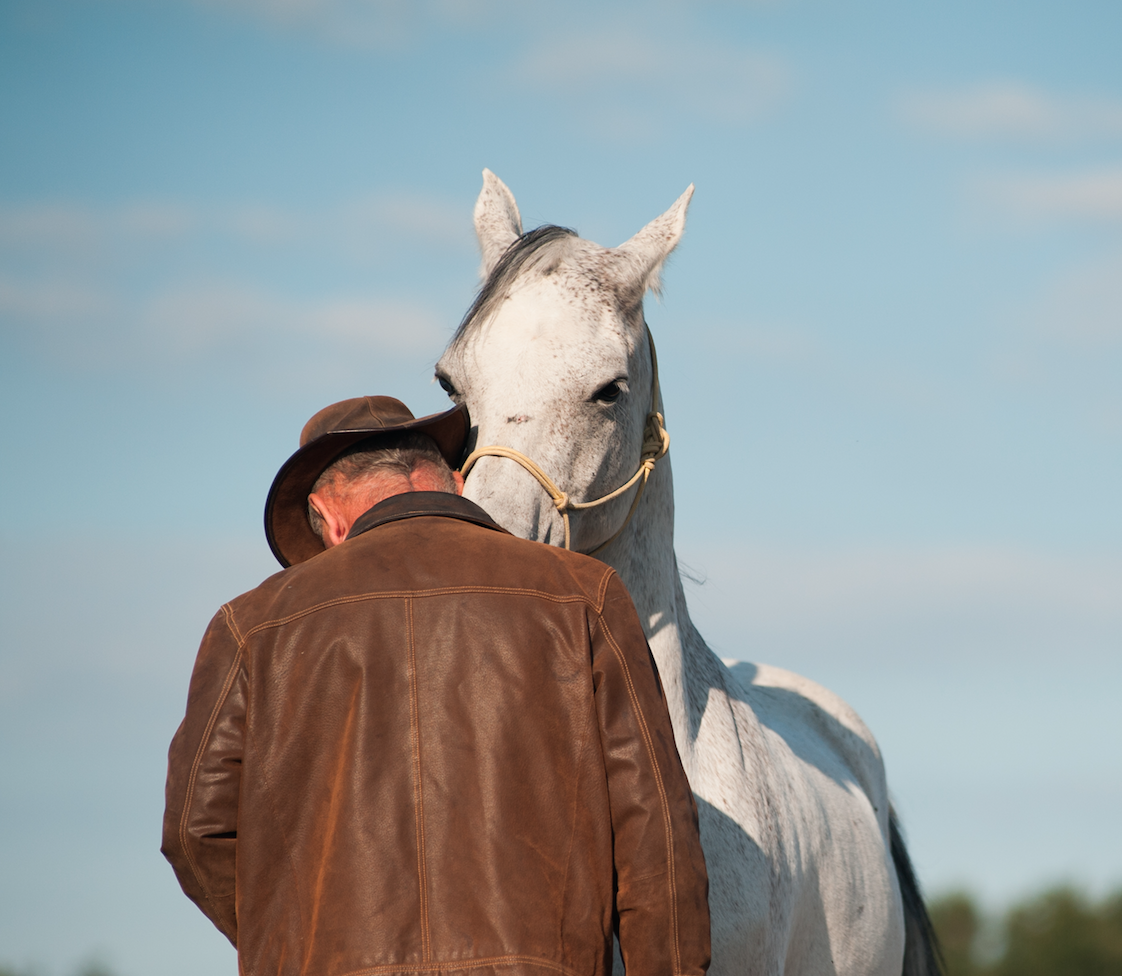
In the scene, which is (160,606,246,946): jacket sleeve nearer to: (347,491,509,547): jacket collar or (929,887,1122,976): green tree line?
(347,491,509,547): jacket collar

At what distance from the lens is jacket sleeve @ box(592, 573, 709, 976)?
2.60m

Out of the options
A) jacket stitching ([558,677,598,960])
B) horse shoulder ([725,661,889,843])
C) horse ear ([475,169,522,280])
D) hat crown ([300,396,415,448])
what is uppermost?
horse ear ([475,169,522,280])

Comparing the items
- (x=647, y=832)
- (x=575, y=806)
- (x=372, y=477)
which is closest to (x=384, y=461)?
(x=372, y=477)

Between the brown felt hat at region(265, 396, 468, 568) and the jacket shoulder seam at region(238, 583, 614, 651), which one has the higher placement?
the brown felt hat at region(265, 396, 468, 568)

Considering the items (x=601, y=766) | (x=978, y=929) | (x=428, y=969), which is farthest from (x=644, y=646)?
(x=978, y=929)

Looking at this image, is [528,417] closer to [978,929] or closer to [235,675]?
[235,675]

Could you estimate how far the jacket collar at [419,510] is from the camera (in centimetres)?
277

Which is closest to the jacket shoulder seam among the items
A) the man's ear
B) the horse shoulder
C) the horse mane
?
the man's ear

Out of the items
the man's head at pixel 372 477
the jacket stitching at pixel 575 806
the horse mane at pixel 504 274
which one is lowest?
the jacket stitching at pixel 575 806

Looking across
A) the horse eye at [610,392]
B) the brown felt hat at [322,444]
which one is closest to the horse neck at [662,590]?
the horse eye at [610,392]

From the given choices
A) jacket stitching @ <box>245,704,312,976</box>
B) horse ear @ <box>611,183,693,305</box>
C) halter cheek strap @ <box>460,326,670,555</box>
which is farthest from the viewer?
horse ear @ <box>611,183,693,305</box>

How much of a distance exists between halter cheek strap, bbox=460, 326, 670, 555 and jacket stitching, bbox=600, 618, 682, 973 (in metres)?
0.84

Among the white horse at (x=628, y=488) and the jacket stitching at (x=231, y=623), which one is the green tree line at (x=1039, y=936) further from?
the jacket stitching at (x=231, y=623)

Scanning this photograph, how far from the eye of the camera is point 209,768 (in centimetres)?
261
